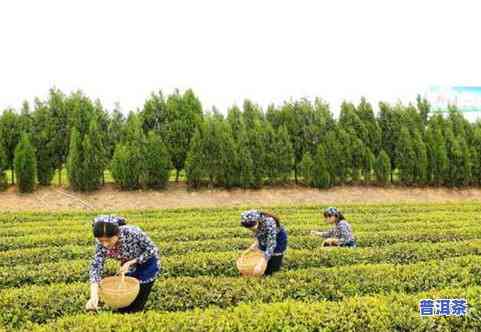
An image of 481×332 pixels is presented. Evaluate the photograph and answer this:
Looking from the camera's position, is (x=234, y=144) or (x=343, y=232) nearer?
(x=343, y=232)

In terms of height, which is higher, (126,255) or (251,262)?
(126,255)

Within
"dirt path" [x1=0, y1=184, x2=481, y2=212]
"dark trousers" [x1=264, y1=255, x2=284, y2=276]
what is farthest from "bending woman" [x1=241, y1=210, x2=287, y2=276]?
"dirt path" [x1=0, y1=184, x2=481, y2=212]

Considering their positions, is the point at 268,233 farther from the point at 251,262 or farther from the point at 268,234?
the point at 251,262

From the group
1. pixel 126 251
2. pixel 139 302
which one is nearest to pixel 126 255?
pixel 126 251

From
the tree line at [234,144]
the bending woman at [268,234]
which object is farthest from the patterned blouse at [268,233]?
the tree line at [234,144]

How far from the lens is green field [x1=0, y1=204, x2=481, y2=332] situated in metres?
4.87

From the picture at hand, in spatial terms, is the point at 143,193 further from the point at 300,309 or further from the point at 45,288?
the point at 300,309

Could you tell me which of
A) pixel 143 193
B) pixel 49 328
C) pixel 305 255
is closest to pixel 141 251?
pixel 49 328

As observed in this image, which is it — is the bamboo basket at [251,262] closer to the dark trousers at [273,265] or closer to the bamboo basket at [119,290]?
the dark trousers at [273,265]

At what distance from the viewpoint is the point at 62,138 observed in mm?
22203

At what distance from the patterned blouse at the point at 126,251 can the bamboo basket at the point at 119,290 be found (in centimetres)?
13

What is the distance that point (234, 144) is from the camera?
23203 mm

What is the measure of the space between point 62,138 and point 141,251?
61.0 ft

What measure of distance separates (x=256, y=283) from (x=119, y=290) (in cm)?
200
